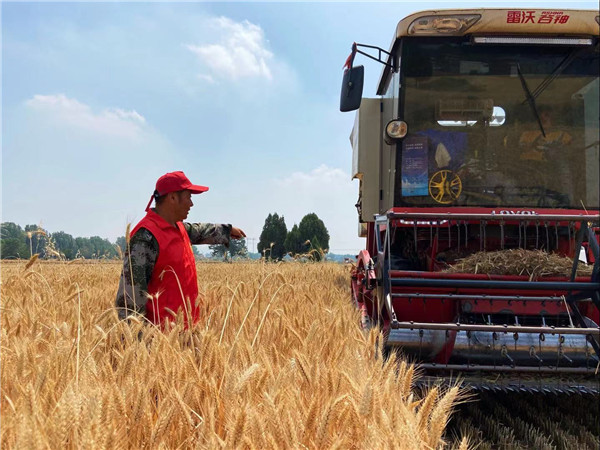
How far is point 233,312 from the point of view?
8.80 ft

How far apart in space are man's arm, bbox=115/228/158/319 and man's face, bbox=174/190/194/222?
239 millimetres

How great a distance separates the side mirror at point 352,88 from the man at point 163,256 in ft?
5.68

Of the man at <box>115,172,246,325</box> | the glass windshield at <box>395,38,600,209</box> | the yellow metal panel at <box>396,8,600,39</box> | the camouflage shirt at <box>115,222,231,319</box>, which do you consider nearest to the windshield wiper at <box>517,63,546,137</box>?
the glass windshield at <box>395,38,600,209</box>

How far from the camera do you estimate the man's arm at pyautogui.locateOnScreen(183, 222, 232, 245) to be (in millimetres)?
3490

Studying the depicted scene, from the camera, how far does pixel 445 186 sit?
428cm

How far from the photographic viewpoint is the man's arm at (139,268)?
2486 mm

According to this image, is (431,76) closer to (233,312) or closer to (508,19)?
(508,19)

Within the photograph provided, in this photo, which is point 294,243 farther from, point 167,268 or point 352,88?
point 167,268

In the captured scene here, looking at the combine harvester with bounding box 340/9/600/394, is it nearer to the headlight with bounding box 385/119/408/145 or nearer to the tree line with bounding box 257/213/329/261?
the headlight with bounding box 385/119/408/145

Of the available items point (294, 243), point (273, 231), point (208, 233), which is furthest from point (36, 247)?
point (273, 231)

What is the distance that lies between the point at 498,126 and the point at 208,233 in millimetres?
2808

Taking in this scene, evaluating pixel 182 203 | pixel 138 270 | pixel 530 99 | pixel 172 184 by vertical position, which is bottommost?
pixel 138 270

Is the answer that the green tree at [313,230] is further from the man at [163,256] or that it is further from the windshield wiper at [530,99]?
the man at [163,256]

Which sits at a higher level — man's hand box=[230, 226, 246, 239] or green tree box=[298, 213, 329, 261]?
green tree box=[298, 213, 329, 261]
